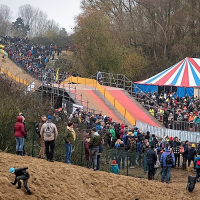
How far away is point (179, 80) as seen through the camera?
141 feet

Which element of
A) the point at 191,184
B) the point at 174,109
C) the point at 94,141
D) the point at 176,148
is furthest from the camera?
the point at 174,109

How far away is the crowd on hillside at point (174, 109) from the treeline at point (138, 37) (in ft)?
34.4

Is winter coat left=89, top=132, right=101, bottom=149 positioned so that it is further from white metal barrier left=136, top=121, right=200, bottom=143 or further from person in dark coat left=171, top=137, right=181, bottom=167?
white metal barrier left=136, top=121, right=200, bottom=143

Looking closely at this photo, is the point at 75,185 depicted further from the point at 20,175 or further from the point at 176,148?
the point at 176,148

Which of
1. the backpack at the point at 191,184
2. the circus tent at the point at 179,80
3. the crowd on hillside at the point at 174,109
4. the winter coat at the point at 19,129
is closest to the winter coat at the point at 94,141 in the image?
the winter coat at the point at 19,129

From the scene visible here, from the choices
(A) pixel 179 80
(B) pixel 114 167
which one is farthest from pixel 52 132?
(A) pixel 179 80

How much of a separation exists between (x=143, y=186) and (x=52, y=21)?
500 ft

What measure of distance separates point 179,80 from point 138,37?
60.7 ft

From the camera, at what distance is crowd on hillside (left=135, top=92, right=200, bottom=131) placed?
3153cm

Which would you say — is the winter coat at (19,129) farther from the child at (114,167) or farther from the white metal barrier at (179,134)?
the white metal barrier at (179,134)

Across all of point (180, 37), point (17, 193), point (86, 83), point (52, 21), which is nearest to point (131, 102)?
point (86, 83)

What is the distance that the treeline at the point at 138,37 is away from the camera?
5147 cm

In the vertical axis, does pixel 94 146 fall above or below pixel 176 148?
above

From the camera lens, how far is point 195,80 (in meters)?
42.3
